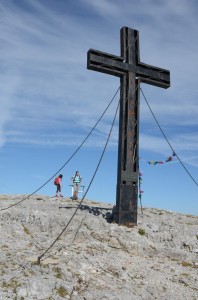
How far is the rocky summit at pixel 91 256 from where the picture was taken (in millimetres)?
9273

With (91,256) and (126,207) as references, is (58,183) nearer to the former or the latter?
(126,207)

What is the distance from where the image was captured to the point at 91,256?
11180mm

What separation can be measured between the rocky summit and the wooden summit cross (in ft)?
3.08

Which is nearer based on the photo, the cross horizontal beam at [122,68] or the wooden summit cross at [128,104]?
the wooden summit cross at [128,104]

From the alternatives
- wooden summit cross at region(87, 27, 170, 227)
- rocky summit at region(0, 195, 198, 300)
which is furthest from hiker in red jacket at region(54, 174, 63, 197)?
wooden summit cross at region(87, 27, 170, 227)

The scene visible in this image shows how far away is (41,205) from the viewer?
52.3 ft

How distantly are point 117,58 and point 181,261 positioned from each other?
8.36m

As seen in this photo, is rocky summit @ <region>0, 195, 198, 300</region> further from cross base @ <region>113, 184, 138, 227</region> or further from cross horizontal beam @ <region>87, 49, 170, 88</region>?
cross horizontal beam @ <region>87, 49, 170, 88</region>

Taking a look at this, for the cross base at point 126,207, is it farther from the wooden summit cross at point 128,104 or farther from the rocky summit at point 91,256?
the rocky summit at point 91,256

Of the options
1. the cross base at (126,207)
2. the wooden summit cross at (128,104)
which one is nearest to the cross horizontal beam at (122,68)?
the wooden summit cross at (128,104)

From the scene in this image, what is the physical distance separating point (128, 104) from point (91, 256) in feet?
21.5

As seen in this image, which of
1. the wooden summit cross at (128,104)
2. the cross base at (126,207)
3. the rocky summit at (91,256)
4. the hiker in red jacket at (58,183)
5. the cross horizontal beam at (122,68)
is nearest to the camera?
the rocky summit at (91,256)

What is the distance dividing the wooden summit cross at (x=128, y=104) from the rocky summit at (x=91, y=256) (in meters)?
0.94

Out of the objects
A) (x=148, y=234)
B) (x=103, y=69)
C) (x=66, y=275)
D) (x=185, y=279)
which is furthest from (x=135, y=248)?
(x=103, y=69)
